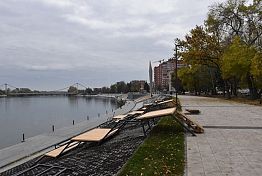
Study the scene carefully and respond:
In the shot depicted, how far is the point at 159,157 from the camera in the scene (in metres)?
7.97

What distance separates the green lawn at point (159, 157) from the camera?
268 inches

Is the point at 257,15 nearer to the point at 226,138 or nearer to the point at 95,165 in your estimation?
the point at 226,138

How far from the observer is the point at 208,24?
1620 inches

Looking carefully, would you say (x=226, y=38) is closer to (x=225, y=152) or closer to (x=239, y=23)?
(x=239, y=23)

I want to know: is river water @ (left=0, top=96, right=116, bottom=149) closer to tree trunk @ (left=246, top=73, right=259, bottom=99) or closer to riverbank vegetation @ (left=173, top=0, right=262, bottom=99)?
riverbank vegetation @ (left=173, top=0, right=262, bottom=99)

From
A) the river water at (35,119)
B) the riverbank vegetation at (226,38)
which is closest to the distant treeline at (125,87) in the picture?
the river water at (35,119)

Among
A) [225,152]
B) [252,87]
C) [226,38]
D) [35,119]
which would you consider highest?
[226,38]

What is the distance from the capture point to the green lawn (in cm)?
682

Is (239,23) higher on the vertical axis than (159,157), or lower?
higher

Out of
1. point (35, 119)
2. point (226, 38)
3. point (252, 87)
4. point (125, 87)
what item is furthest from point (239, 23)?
point (125, 87)

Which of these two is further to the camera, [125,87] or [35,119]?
[125,87]

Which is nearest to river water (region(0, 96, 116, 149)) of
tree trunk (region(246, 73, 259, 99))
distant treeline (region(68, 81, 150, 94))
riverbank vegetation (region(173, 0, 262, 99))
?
riverbank vegetation (region(173, 0, 262, 99))

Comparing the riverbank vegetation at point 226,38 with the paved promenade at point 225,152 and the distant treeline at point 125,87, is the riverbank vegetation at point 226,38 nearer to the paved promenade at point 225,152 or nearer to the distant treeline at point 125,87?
the paved promenade at point 225,152

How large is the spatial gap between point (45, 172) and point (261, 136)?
24.0 ft
